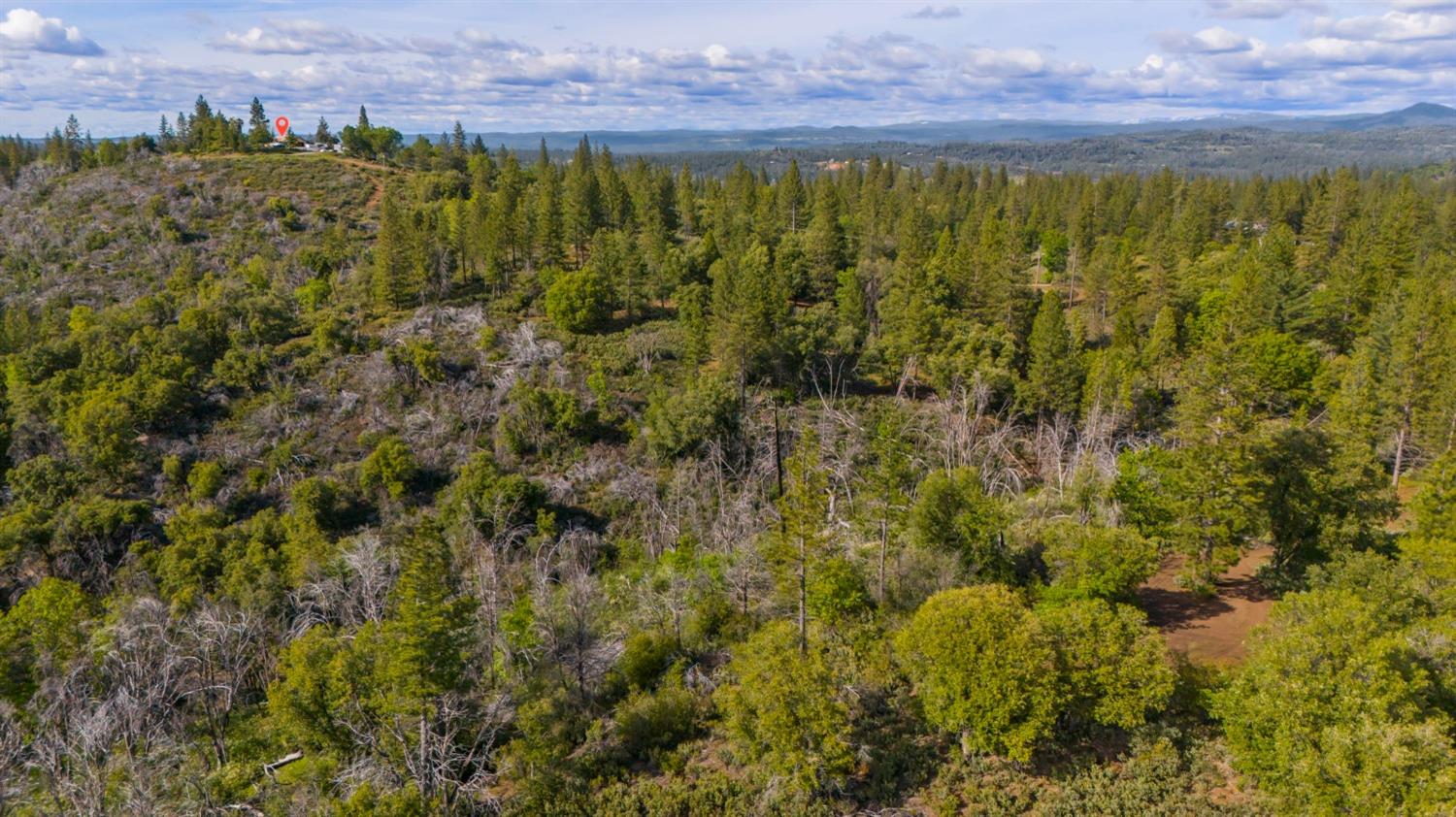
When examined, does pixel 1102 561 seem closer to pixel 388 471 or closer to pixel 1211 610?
pixel 1211 610

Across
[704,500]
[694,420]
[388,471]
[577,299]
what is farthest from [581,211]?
[704,500]

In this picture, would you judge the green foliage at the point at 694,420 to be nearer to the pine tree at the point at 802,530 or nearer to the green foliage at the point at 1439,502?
the pine tree at the point at 802,530

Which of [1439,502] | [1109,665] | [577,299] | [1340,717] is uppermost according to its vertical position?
[577,299]

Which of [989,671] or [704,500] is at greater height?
[989,671]

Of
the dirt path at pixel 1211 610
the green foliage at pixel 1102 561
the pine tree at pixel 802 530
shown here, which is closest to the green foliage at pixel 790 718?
the pine tree at pixel 802 530

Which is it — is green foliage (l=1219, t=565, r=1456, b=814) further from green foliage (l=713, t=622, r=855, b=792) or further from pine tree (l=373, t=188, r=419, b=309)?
pine tree (l=373, t=188, r=419, b=309)

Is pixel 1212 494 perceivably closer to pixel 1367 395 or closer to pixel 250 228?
pixel 1367 395

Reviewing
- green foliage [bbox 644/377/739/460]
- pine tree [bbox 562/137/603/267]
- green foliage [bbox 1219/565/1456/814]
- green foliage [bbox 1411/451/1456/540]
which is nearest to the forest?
green foliage [bbox 1219/565/1456/814]
